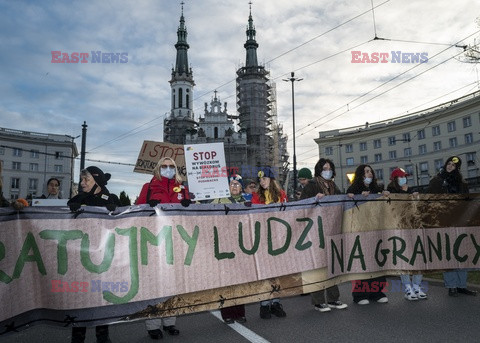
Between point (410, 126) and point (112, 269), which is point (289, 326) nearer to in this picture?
point (112, 269)

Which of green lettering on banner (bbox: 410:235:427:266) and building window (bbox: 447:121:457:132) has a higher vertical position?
building window (bbox: 447:121:457:132)

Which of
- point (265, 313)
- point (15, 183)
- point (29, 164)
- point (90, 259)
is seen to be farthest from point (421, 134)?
point (15, 183)

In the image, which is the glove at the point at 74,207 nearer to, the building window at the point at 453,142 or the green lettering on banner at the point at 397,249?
the green lettering on banner at the point at 397,249

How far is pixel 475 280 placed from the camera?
7.05m

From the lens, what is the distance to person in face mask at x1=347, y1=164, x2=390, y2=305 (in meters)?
5.79

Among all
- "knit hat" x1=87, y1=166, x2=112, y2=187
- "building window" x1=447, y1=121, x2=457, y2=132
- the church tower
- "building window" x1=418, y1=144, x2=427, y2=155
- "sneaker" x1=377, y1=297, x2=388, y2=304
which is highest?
the church tower

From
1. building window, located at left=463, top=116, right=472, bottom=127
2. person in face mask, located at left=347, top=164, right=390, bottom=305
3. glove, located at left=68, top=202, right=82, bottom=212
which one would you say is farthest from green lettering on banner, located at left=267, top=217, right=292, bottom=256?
building window, located at left=463, top=116, right=472, bottom=127

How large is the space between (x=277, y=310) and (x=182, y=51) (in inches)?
4229

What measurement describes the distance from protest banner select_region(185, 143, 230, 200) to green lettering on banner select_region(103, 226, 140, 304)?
2.32 metres

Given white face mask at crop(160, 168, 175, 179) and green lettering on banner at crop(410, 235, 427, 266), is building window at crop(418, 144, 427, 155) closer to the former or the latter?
green lettering on banner at crop(410, 235, 427, 266)

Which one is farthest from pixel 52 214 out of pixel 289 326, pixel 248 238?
pixel 289 326

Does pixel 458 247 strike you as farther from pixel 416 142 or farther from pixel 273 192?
pixel 416 142

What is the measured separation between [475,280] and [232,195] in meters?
4.83

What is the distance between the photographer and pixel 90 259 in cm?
398
